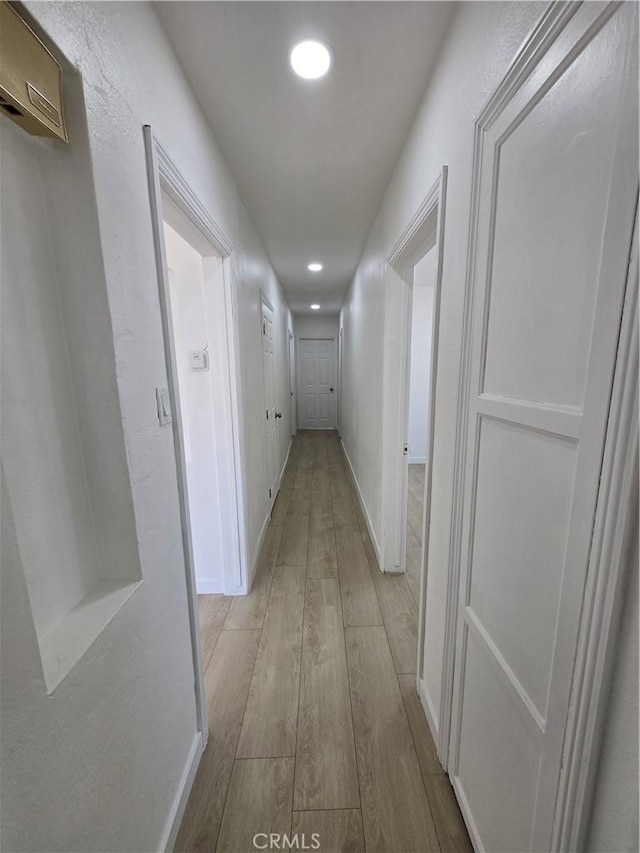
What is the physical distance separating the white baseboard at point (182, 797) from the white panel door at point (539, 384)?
90 centimetres

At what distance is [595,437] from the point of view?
52 centimetres

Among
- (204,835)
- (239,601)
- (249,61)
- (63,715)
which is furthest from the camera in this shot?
(239,601)

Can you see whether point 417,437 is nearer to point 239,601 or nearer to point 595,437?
point 239,601

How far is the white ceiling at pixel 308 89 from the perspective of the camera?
0.99 m

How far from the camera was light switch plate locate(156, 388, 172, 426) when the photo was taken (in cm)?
96

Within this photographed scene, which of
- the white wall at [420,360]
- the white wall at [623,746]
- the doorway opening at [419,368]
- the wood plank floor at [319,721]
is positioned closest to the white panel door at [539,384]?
the white wall at [623,746]

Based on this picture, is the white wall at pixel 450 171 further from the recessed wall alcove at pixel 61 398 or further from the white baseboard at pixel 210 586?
the white baseboard at pixel 210 586

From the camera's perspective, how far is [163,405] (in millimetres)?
984

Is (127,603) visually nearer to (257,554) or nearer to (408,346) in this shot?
(257,554)

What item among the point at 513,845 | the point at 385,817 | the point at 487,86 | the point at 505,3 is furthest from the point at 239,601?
the point at 505,3

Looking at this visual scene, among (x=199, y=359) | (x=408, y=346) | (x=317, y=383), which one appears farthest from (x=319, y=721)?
(x=317, y=383)

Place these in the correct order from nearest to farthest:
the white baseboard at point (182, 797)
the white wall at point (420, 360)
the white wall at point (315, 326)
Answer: the white baseboard at point (182, 797)
the white wall at point (420, 360)
the white wall at point (315, 326)

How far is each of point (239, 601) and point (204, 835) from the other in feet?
3.49

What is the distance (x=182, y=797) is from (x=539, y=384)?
5.34 feet
